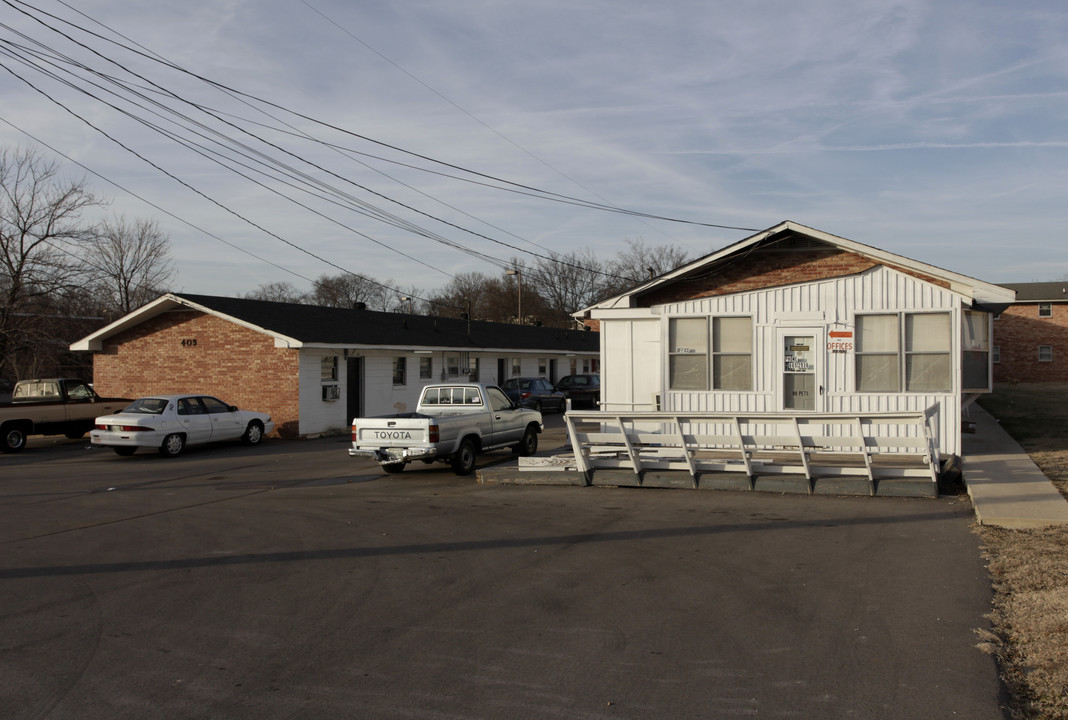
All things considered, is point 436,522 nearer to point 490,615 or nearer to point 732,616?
point 490,615

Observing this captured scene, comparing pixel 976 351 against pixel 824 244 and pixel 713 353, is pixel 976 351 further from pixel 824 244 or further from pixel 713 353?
pixel 713 353

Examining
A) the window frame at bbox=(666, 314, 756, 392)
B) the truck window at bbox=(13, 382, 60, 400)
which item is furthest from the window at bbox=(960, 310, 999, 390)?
the truck window at bbox=(13, 382, 60, 400)

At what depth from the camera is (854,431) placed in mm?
14648

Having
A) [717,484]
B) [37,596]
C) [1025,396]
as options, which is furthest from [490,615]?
[1025,396]

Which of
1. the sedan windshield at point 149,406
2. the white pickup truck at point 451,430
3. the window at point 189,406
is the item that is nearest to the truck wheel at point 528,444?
the white pickup truck at point 451,430

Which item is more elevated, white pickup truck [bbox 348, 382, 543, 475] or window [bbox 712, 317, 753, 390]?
window [bbox 712, 317, 753, 390]

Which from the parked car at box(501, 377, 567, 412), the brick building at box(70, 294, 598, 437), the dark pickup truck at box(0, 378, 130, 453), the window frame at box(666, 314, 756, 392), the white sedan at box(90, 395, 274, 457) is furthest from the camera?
the parked car at box(501, 377, 567, 412)

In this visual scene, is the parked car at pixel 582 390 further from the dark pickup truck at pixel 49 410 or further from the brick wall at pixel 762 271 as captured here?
the dark pickup truck at pixel 49 410

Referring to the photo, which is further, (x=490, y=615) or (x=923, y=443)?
(x=923, y=443)

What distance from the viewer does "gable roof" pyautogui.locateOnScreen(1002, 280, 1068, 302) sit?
2030 inches

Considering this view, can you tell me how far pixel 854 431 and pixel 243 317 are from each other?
19031mm

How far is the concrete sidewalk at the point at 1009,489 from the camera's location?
32.7 feet

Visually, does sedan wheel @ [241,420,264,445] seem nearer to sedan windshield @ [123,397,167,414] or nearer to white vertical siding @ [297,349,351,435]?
white vertical siding @ [297,349,351,435]

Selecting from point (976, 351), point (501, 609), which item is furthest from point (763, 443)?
point (501, 609)
